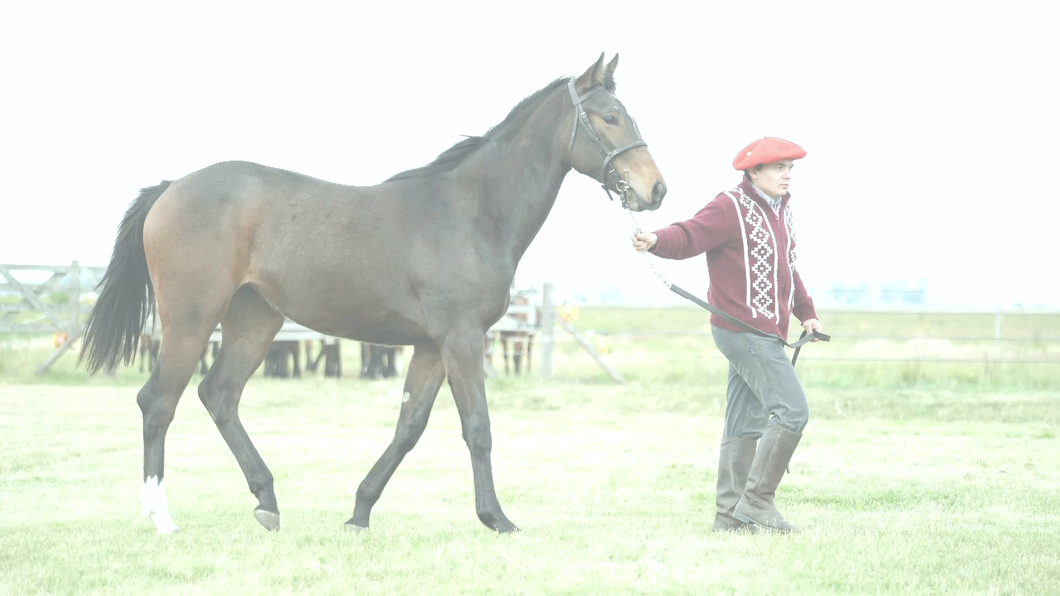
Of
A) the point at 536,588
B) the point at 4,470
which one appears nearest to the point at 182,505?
the point at 4,470

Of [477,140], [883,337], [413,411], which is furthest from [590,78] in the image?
[883,337]

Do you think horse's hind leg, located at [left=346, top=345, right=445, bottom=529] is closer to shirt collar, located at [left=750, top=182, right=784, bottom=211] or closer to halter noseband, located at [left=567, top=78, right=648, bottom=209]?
halter noseband, located at [left=567, top=78, right=648, bottom=209]

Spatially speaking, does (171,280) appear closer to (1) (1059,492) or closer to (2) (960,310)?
(1) (1059,492)

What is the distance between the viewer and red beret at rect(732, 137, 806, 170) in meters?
5.29

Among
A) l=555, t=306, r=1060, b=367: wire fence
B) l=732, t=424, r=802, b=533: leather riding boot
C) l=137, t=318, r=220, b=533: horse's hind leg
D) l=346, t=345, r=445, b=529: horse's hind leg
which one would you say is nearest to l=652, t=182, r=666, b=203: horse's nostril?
l=732, t=424, r=802, b=533: leather riding boot

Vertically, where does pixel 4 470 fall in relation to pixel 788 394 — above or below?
below

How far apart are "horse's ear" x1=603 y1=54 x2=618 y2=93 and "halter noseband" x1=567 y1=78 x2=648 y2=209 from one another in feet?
0.25

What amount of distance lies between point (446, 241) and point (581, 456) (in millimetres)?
3956

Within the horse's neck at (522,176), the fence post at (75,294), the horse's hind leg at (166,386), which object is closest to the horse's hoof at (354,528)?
the horse's hind leg at (166,386)

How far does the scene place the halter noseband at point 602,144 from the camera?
5.23 metres

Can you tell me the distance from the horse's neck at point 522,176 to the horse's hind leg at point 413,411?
0.72 meters

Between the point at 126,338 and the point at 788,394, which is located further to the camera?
the point at 126,338

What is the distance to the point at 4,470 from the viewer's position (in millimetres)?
7738

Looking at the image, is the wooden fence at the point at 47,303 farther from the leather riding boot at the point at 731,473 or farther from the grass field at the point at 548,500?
the leather riding boot at the point at 731,473
